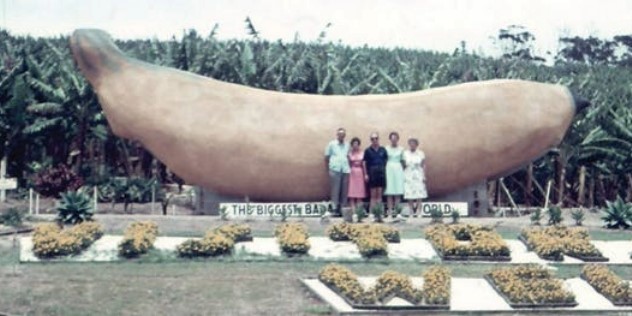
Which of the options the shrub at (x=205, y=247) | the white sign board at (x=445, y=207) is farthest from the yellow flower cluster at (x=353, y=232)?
the white sign board at (x=445, y=207)

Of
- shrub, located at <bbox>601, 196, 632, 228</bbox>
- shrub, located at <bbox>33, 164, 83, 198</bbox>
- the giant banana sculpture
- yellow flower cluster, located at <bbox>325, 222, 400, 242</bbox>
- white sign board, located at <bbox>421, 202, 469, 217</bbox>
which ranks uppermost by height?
the giant banana sculpture

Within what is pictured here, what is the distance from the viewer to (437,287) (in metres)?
12.0

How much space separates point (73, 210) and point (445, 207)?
6848mm

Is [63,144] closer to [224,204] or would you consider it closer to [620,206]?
[224,204]

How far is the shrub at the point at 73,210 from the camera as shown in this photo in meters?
16.8

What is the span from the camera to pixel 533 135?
1981 cm

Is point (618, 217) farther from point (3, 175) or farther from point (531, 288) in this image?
point (3, 175)

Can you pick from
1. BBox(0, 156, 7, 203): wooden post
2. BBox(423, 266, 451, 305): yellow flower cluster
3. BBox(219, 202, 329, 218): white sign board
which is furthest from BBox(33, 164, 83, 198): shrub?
BBox(423, 266, 451, 305): yellow flower cluster

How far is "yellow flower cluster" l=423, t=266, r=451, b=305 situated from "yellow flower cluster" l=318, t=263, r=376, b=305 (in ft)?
2.06

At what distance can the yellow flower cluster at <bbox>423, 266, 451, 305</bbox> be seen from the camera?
11.9 meters

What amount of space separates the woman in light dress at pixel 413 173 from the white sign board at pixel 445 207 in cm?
30

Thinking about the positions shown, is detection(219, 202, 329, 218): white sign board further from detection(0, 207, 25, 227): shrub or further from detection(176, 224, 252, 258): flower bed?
detection(176, 224, 252, 258): flower bed

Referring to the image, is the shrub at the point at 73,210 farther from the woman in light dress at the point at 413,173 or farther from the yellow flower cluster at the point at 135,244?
the woman in light dress at the point at 413,173

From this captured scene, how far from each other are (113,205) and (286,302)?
9355 millimetres
